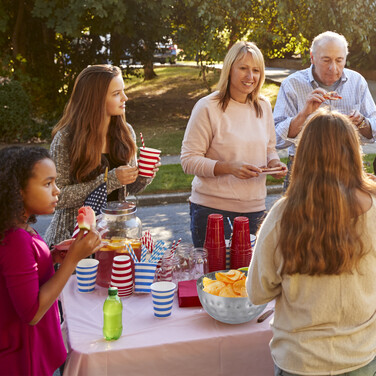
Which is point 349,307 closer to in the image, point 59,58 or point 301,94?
point 301,94

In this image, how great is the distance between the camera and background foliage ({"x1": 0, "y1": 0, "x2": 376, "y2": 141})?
11664mm

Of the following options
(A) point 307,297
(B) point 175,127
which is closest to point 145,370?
(A) point 307,297

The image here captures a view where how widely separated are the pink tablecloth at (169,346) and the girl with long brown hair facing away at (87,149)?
0.93 meters

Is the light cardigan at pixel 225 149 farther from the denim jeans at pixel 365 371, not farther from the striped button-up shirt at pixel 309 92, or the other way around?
the denim jeans at pixel 365 371

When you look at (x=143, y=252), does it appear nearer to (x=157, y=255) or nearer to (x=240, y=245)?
(x=157, y=255)

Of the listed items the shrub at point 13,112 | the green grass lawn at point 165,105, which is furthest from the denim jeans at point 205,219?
the shrub at point 13,112

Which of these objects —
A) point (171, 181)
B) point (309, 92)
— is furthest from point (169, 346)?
point (171, 181)

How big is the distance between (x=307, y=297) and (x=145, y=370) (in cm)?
81

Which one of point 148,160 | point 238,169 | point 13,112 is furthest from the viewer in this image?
point 13,112

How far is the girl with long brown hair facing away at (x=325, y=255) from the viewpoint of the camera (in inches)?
75.1

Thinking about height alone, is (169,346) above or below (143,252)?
below

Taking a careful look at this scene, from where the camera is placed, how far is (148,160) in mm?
3156

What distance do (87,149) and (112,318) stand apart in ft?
4.46

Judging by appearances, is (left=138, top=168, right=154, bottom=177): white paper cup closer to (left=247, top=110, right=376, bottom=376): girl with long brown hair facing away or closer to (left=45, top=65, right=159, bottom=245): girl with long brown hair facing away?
(left=45, top=65, right=159, bottom=245): girl with long brown hair facing away
